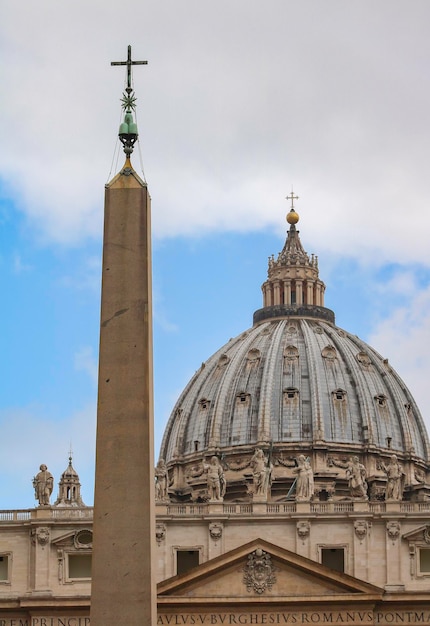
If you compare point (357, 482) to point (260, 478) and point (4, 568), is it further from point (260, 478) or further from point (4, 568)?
point (4, 568)

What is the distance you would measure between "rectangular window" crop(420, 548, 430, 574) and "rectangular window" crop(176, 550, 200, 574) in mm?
10635

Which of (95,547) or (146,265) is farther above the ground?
(146,265)

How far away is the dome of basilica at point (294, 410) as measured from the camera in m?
142

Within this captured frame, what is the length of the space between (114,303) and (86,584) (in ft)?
187

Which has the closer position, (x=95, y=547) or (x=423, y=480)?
(x=95, y=547)

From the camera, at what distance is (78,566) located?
89312 mm

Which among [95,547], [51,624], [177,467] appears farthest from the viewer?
[177,467]

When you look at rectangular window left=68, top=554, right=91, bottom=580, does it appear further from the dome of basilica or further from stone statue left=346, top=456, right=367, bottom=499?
the dome of basilica

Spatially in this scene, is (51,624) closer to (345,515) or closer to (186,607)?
(186,607)

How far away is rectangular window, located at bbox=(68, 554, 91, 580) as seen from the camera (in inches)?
3514

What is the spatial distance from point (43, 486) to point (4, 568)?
4.47 metres

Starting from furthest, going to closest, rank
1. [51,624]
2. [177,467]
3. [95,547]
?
[177,467]
[51,624]
[95,547]

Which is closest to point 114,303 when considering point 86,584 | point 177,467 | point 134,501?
point 134,501

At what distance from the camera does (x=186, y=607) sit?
294ft
